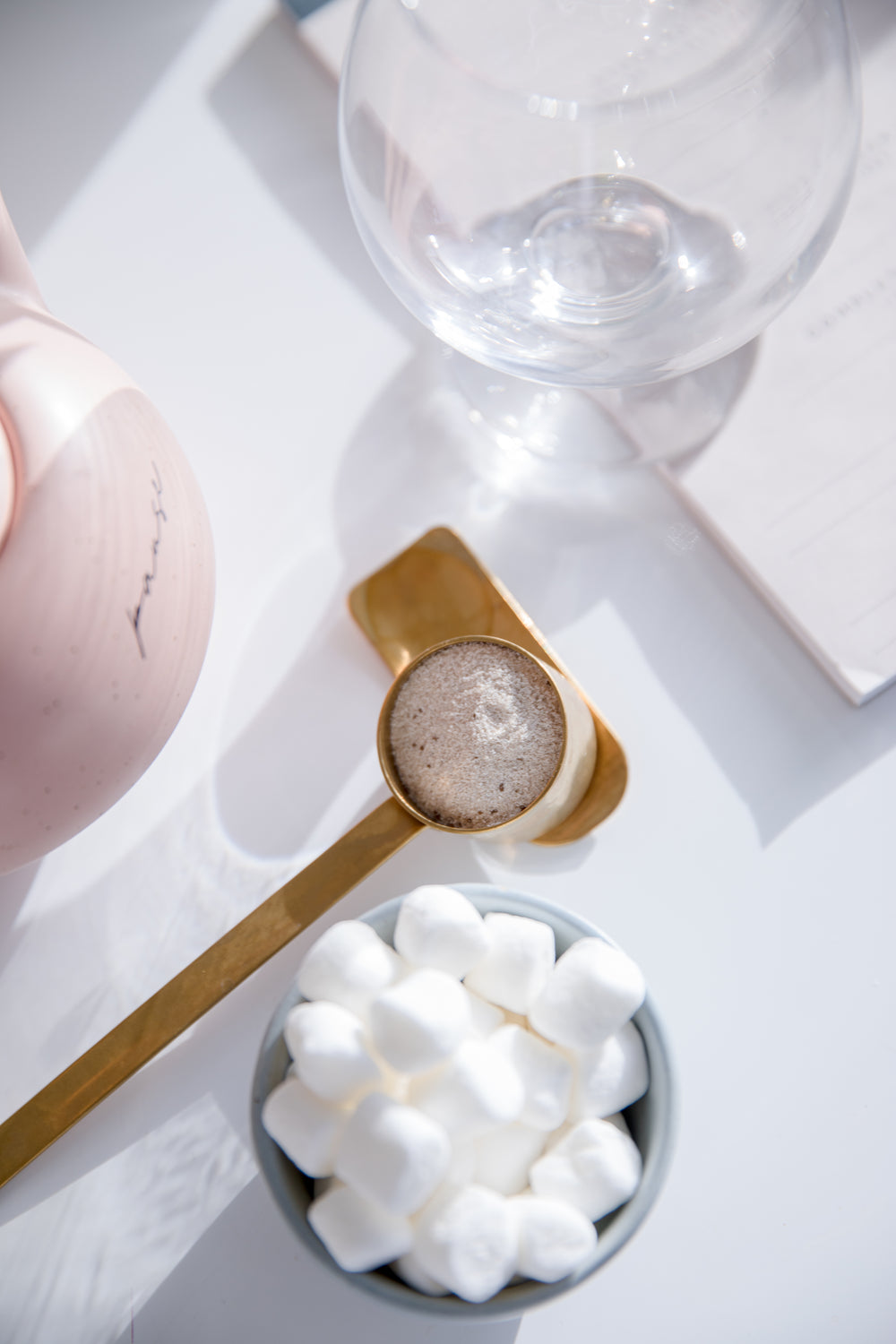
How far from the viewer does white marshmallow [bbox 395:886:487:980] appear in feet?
1.10

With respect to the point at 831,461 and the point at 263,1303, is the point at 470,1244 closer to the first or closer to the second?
the point at 263,1303

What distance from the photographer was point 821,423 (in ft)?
1.36

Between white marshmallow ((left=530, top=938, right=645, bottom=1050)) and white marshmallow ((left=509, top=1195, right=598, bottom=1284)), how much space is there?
51mm

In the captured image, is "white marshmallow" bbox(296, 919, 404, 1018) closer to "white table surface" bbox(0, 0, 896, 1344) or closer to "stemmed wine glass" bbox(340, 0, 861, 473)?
"white table surface" bbox(0, 0, 896, 1344)

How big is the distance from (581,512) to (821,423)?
4.2 inches

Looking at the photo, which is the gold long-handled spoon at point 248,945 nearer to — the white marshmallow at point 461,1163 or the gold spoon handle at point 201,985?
the gold spoon handle at point 201,985

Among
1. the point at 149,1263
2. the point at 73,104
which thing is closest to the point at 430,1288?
the point at 149,1263

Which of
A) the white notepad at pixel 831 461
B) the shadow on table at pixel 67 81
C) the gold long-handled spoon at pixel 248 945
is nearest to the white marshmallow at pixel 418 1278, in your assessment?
the gold long-handled spoon at pixel 248 945

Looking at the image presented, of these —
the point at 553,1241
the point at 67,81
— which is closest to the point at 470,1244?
the point at 553,1241

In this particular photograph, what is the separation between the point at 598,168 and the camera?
379 mm

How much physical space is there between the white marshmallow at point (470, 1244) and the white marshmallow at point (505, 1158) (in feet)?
0.06

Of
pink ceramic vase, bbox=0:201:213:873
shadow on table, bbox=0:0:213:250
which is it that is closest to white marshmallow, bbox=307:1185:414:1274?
pink ceramic vase, bbox=0:201:213:873

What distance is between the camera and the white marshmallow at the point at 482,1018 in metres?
0.35

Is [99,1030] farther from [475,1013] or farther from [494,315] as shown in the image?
[494,315]
